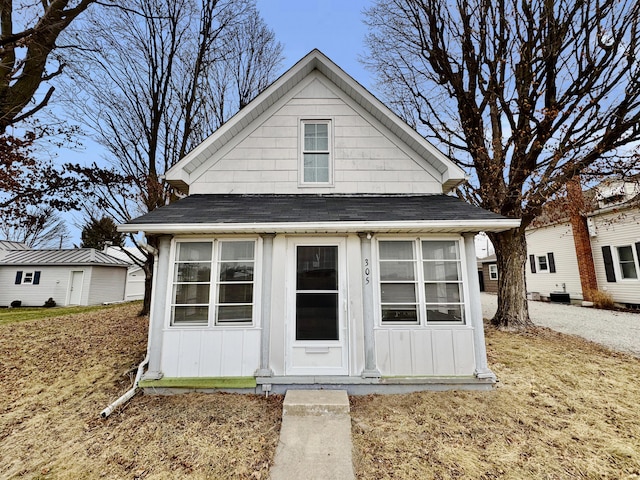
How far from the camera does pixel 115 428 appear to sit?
403 cm

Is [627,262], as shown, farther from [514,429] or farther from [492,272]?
[514,429]

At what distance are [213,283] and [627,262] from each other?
1744cm

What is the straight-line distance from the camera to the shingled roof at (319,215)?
193 inches

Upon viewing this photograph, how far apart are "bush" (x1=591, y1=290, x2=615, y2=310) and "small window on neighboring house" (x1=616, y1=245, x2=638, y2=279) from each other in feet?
3.54

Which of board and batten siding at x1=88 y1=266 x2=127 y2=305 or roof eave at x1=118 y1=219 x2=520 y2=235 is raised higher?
roof eave at x1=118 y1=219 x2=520 y2=235

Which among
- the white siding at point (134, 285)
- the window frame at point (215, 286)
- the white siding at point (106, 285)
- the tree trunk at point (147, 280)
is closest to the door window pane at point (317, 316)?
the window frame at point (215, 286)

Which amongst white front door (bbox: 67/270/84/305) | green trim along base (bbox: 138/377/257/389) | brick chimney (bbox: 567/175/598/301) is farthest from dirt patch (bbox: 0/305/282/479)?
brick chimney (bbox: 567/175/598/301)

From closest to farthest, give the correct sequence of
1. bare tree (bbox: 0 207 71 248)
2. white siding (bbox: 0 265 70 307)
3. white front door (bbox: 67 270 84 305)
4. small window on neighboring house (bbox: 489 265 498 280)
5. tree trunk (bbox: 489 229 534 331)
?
tree trunk (bbox: 489 229 534 331)
white siding (bbox: 0 265 70 307)
white front door (bbox: 67 270 84 305)
small window on neighboring house (bbox: 489 265 498 280)
bare tree (bbox: 0 207 71 248)

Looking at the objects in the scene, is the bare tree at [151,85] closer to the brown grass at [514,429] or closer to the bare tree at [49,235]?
the brown grass at [514,429]

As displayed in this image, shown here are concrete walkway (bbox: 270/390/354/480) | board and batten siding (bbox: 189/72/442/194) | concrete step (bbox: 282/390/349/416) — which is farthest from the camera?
board and batten siding (bbox: 189/72/442/194)

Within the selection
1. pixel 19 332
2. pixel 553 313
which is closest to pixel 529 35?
Answer: pixel 553 313

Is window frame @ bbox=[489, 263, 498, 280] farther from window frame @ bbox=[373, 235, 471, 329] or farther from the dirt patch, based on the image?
the dirt patch

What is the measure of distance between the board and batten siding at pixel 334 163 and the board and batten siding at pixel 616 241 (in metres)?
11.3

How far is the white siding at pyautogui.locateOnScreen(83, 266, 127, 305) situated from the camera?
1962cm
